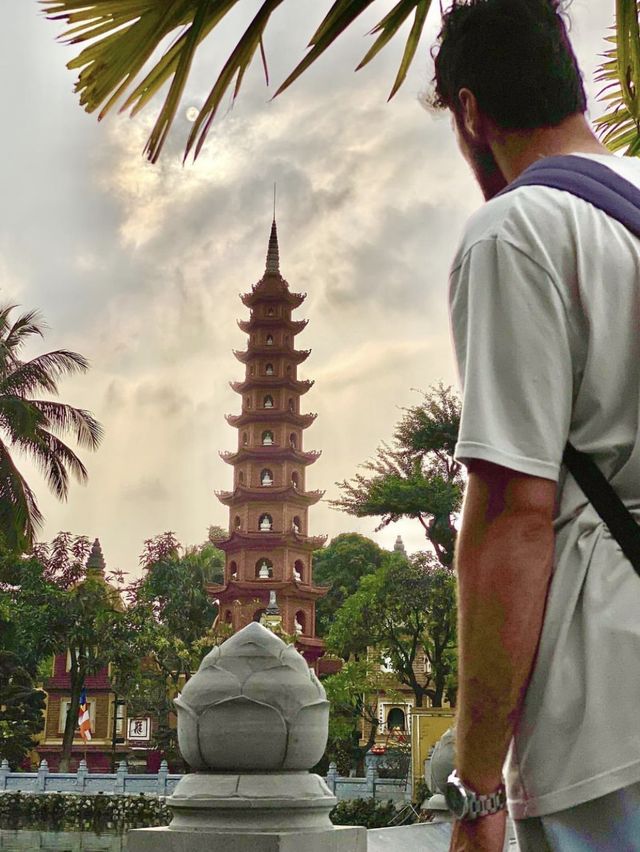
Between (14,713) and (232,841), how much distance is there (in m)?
28.9

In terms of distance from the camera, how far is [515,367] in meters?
0.99

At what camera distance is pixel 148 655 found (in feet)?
100

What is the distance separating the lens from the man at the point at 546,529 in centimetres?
92

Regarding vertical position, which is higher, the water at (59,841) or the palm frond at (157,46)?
the palm frond at (157,46)

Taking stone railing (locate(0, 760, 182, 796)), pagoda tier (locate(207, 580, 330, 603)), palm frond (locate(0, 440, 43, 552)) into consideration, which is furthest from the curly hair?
pagoda tier (locate(207, 580, 330, 603))

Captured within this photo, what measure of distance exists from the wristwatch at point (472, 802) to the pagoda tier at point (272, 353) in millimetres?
39871

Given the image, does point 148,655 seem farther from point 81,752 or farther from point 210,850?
point 210,850

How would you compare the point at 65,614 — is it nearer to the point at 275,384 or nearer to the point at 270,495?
the point at 270,495

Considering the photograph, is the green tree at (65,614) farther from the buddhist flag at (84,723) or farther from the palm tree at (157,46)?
the palm tree at (157,46)

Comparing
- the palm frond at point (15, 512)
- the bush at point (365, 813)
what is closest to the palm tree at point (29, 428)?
the palm frond at point (15, 512)

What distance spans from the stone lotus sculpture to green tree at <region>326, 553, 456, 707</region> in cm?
2248

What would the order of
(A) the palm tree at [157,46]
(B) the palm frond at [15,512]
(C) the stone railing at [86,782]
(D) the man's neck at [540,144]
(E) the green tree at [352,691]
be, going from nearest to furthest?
(D) the man's neck at [540,144] → (A) the palm tree at [157,46] → (B) the palm frond at [15,512] → (C) the stone railing at [86,782] → (E) the green tree at [352,691]

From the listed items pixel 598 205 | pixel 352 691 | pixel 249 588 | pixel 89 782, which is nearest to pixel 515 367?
pixel 598 205

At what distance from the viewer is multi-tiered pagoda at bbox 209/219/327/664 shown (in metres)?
36.9
